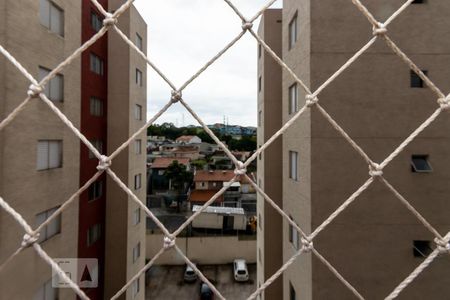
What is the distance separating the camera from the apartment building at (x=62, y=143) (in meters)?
3.78

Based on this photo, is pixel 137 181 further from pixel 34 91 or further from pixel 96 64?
pixel 34 91

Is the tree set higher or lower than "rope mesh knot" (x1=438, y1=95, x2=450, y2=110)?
lower

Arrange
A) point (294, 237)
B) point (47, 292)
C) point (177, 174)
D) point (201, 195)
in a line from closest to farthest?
point (294, 237)
point (47, 292)
point (177, 174)
point (201, 195)

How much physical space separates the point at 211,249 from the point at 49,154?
371 inches

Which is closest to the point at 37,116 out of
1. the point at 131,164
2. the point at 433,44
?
the point at 131,164

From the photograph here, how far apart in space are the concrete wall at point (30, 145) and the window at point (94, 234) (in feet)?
2.57

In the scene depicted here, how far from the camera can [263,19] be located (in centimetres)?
621

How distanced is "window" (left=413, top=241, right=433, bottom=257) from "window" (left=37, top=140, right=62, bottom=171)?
18.0 ft

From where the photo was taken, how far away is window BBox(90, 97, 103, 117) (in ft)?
21.4

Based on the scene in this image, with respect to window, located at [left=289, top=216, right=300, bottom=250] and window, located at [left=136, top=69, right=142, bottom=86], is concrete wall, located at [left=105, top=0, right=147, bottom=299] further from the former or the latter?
window, located at [left=289, top=216, right=300, bottom=250]

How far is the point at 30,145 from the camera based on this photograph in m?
4.25

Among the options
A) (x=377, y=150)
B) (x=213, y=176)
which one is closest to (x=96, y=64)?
(x=377, y=150)

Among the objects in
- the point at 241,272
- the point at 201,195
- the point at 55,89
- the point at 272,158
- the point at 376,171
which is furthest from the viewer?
the point at 201,195

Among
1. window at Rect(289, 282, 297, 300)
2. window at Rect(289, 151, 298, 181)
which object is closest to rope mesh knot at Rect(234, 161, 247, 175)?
window at Rect(289, 151, 298, 181)
